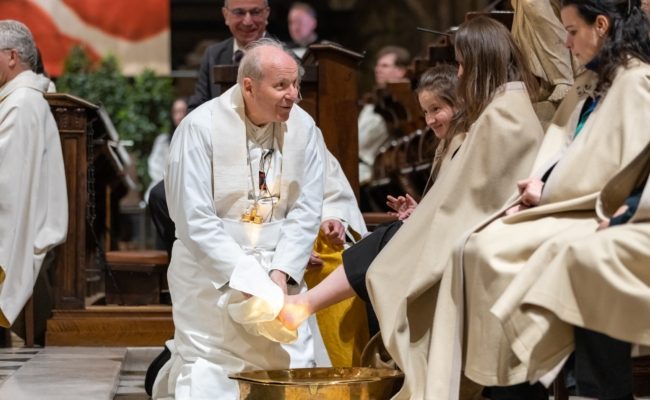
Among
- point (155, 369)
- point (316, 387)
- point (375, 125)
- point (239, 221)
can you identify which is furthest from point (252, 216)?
point (375, 125)

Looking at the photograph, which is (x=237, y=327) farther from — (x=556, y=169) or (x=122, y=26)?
(x=122, y=26)

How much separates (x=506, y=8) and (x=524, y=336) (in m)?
4.60

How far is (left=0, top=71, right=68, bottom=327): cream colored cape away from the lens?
6559mm

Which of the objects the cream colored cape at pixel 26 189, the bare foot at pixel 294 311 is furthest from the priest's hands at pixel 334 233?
the cream colored cape at pixel 26 189

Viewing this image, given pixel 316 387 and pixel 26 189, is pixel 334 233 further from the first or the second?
pixel 26 189

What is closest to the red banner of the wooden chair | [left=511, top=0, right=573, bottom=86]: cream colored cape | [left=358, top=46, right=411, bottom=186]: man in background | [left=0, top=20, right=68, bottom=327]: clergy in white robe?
[left=358, top=46, right=411, bottom=186]: man in background

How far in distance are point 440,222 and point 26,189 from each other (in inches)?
116

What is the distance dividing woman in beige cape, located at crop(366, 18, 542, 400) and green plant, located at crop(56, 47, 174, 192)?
10.0m

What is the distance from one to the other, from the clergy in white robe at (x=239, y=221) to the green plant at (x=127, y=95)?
362 inches

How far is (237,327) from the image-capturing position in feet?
16.3

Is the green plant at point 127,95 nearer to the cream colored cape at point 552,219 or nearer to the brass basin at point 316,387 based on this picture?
the brass basin at point 316,387

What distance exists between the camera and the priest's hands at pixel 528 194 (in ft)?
13.7

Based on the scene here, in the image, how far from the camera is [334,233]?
5.49m

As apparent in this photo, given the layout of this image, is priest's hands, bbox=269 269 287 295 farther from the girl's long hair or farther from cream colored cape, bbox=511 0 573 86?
cream colored cape, bbox=511 0 573 86
